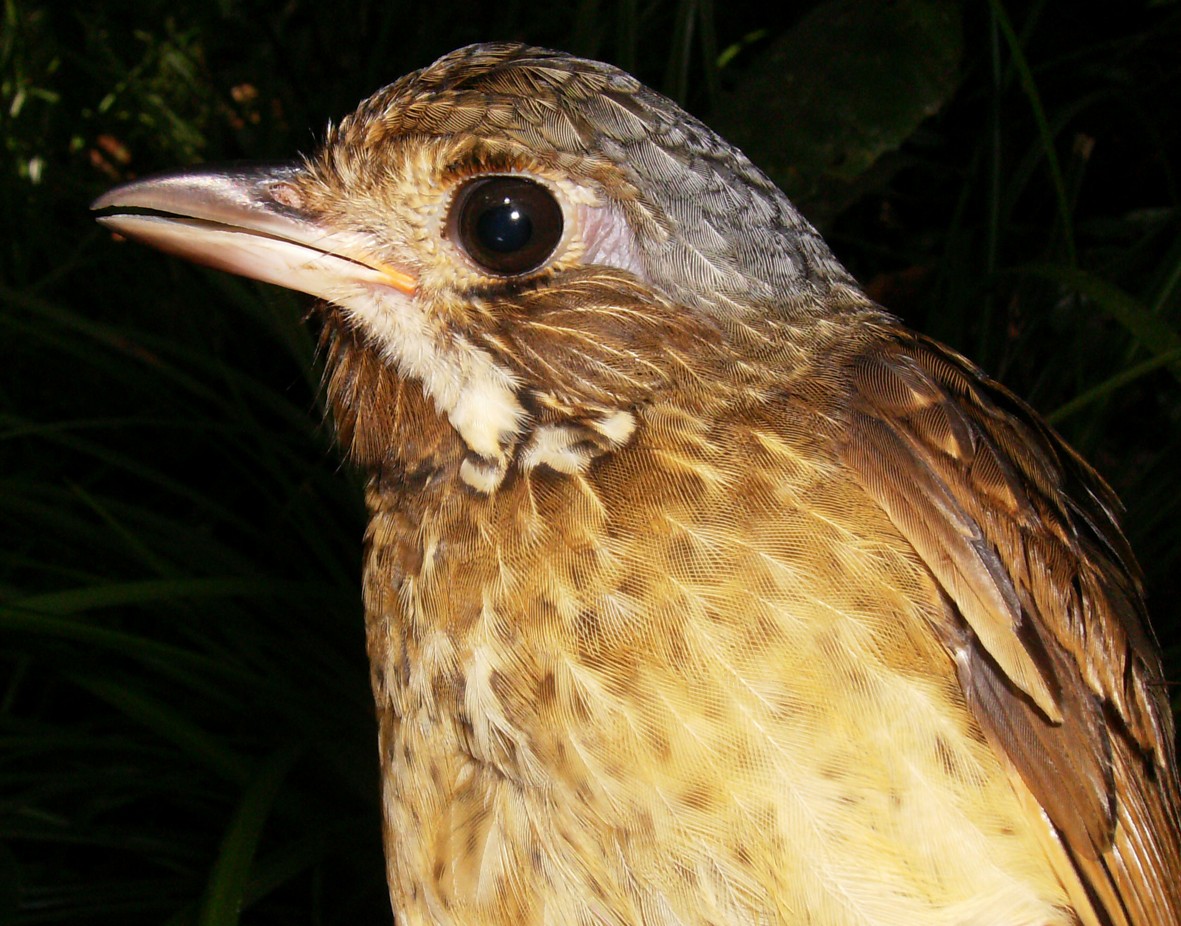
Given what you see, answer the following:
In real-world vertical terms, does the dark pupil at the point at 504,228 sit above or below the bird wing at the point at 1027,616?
above

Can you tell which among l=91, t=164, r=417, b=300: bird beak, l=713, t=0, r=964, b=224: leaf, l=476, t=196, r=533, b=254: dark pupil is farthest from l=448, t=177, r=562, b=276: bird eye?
l=713, t=0, r=964, b=224: leaf

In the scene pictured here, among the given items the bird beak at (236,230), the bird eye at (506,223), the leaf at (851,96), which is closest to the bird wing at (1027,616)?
the bird eye at (506,223)

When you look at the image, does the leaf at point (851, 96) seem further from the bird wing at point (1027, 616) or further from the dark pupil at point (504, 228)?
the dark pupil at point (504, 228)

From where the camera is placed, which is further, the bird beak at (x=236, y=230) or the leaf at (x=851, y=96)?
the leaf at (x=851, y=96)

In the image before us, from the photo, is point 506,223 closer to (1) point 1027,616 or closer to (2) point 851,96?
(1) point 1027,616

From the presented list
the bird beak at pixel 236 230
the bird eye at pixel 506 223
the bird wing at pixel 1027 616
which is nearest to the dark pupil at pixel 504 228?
the bird eye at pixel 506 223

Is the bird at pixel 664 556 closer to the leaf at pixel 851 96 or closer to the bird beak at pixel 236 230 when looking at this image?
the bird beak at pixel 236 230

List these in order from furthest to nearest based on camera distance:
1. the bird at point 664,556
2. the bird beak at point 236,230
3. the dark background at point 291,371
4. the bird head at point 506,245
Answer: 1. the dark background at point 291,371
2. the bird beak at point 236,230
3. the bird head at point 506,245
4. the bird at point 664,556

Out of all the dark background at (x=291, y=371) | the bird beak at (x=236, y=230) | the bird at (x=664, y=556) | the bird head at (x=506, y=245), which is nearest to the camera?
the bird at (x=664, y=556)

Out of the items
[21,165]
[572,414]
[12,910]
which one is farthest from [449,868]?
[21,165]
